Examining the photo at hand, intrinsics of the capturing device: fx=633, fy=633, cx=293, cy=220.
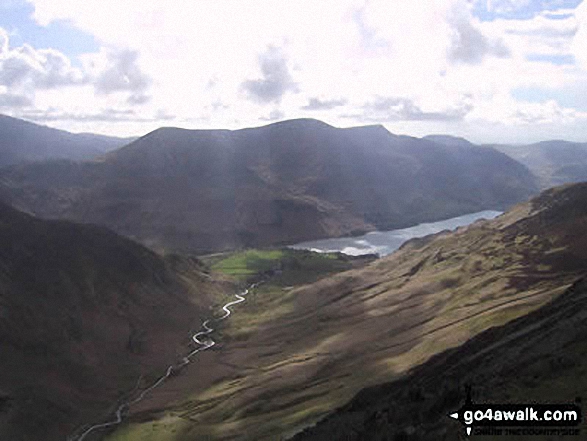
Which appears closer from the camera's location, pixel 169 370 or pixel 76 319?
pixel 169 370

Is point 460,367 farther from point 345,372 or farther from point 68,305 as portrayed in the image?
point 68,305

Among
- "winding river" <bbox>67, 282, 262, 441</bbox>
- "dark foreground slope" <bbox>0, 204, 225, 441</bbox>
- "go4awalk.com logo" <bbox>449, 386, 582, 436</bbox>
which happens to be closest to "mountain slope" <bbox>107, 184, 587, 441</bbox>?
"winding river" <bbox>67, 282, 262, 441</bbox>

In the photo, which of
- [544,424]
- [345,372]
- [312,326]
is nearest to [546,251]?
[312,326]

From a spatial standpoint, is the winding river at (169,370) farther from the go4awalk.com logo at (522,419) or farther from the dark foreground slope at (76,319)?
the go4awalk.com logo at (522,419)

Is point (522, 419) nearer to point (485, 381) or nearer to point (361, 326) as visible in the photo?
point (485, 381)

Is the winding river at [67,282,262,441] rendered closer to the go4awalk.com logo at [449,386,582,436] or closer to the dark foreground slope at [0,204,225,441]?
the dark foreground slope at [0,204,225,441]

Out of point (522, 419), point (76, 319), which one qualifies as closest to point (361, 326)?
point (76, 319)
